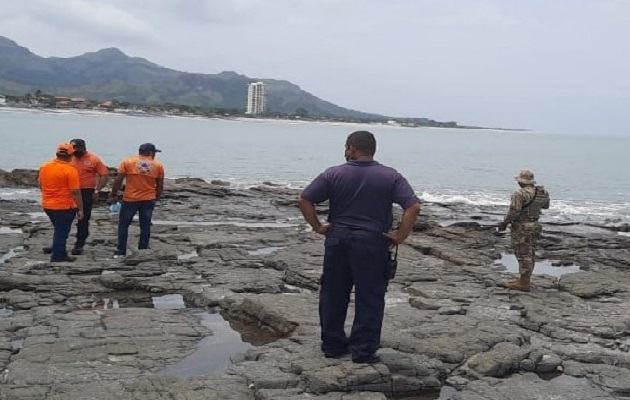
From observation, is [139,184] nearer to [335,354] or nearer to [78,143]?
[78,143]

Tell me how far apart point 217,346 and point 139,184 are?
16.9 ft

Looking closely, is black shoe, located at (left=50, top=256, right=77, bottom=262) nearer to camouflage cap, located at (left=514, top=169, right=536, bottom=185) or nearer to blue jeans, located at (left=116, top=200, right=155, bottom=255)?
blue jeans, located at (left=116, top=200, right=155, bottom=255)

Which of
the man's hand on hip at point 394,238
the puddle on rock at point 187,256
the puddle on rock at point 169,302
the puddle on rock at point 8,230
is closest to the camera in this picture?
the man's hand on hip at point 394,238

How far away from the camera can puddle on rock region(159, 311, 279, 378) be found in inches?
272

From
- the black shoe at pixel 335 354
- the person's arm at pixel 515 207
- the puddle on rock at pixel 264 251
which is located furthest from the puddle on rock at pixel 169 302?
the person's arm at pixel 515 207

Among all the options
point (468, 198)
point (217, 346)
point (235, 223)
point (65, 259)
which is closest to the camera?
point (217, 346)

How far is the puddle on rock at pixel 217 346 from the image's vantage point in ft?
22.6

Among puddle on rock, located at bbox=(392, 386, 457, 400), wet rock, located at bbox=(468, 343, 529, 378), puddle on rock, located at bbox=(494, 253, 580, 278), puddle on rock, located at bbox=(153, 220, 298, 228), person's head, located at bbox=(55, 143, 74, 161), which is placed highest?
person's head, located at bbox=(55, 143, 74, 161)

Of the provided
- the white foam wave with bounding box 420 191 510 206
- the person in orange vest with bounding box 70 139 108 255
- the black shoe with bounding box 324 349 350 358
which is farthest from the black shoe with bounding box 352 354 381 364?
the white foam wave with bounding box 420 191 510 206

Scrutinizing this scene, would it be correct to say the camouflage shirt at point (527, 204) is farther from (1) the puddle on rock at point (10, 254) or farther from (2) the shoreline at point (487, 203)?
(2) the shoreline at point (487, 203)

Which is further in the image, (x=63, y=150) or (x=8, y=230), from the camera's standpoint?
(x=8, y=230)

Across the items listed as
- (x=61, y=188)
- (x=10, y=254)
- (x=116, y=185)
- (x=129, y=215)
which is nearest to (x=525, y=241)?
(x=129, y=215)

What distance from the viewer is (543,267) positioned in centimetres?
1531

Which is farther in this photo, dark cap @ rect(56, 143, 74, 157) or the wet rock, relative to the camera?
dark cap @ rect(56, 143, 74, 157)
